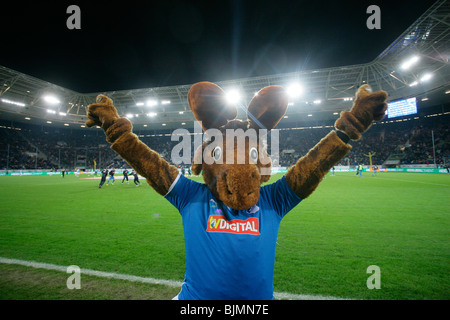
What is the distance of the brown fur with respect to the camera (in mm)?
1221

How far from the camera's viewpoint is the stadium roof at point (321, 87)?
1866cm

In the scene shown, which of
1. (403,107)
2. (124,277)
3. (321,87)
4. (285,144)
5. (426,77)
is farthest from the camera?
(285,144)

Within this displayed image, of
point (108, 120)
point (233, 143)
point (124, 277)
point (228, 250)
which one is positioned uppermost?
point (108, 120)

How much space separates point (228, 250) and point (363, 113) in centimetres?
108

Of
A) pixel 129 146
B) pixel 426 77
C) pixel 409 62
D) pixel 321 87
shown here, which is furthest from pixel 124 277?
pixel 426 77

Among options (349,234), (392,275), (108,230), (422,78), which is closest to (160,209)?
(108,230)

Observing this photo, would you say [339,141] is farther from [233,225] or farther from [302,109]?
[302,109]

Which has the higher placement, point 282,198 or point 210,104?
point 210,104

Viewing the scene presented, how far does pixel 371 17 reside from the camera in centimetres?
160

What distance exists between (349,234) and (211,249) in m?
4.75

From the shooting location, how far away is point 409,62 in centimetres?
2094

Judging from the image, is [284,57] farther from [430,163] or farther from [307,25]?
[430,163]

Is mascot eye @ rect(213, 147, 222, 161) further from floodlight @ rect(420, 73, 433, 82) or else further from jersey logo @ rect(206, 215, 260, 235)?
floodlight @ rect(420, 73, 433, 82)

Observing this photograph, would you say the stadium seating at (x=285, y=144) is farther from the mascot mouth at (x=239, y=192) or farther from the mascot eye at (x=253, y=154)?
the mascot mouth at (x=239, y=192)
